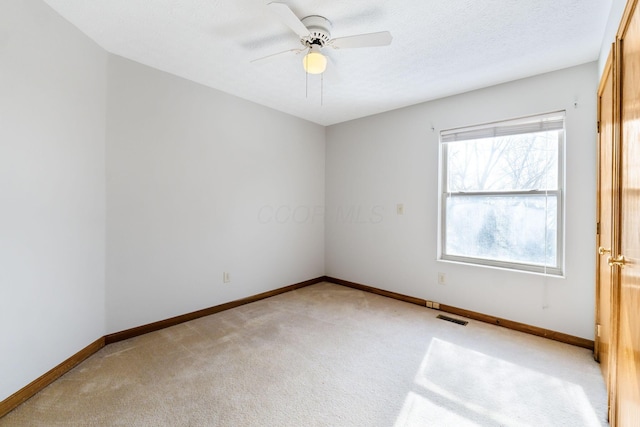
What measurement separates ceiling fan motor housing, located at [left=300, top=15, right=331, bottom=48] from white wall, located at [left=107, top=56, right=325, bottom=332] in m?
1.54

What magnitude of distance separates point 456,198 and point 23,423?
12.4ft

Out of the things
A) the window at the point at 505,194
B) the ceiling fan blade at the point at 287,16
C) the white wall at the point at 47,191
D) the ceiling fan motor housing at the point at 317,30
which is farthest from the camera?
the window at the point at 505,194

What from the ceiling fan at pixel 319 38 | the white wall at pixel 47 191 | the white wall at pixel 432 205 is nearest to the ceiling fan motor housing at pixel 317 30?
the ceiling fan at pixel 319 38

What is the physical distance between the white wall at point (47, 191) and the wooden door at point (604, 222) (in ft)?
11.6

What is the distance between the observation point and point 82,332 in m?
2.15

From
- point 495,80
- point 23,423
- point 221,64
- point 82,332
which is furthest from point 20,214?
point 495,80

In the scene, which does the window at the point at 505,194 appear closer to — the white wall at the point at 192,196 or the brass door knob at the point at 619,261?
the brass door knob at the point at 619,261

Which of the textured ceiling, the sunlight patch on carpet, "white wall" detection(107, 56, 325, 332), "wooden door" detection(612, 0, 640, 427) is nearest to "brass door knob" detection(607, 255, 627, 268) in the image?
"wooden door" detection(612, 0, 640, 427)

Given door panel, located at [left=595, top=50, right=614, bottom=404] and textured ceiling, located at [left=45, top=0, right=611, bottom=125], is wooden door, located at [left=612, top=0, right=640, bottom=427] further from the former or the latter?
textured ceiling, located at [left=45, top=0, right=611, bottom=125]

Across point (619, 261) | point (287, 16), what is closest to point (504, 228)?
point (619, 261)

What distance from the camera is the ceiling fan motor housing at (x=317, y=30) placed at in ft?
6.15

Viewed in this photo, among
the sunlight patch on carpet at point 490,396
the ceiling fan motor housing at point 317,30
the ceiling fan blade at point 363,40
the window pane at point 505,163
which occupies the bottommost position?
the sunlight patch on carpet at point 490,396

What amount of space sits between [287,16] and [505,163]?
8.18 feet

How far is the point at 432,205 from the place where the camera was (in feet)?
10.9
